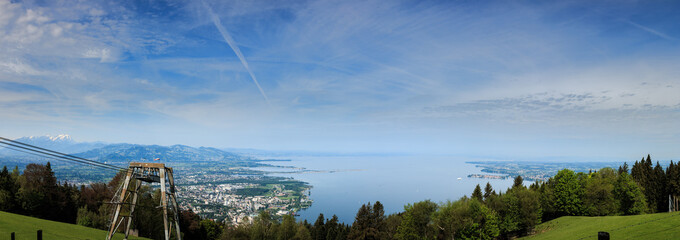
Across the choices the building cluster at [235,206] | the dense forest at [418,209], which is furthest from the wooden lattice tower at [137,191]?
the building cluster at [235,206]

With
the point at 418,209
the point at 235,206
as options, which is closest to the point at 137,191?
the point at 418,209

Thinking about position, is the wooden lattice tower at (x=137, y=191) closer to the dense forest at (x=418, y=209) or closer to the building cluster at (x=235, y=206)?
the dense forest at (x=418, y=209)

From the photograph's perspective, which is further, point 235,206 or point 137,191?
point 235,206

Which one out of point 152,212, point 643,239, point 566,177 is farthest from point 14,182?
point 566,177

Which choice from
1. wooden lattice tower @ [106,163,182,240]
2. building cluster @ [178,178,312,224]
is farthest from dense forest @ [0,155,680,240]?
building cluster @ [178,178,312,224]

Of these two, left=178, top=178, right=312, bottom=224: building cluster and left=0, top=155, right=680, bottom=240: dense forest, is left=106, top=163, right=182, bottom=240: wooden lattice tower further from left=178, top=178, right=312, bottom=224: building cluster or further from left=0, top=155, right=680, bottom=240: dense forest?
left=178, top=178, right=312, bottom=224: building cluster

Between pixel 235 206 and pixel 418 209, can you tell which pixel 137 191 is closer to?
pixel 418 209

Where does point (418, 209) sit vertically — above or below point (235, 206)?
above

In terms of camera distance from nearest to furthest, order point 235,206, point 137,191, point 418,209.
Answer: point 137,191 → point 418,209 → point 235,206

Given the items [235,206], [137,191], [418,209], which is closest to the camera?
[137,191]
